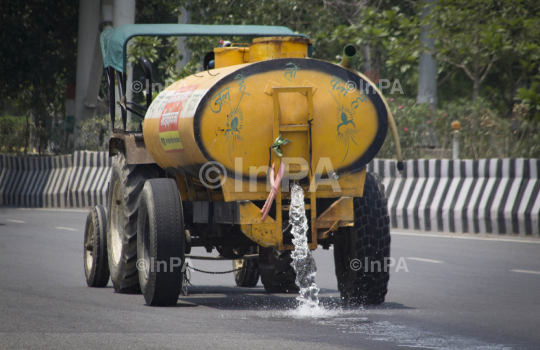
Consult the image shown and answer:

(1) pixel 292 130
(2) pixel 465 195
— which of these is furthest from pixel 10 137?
(1) pixel 292 130

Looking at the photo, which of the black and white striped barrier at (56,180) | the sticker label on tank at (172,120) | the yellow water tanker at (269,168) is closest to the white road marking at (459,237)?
the yellow water tanker at (269,168)

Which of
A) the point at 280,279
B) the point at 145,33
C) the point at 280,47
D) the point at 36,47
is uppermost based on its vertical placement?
the point at 36,47

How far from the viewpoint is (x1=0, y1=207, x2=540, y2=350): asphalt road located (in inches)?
242

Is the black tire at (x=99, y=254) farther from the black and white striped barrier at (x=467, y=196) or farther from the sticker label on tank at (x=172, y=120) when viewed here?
the black and white striped barrier at (x=467, y=196)

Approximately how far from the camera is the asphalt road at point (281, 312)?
616cm

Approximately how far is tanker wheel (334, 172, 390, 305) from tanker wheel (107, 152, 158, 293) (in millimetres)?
2007

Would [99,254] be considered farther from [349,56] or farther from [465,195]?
[465,195]

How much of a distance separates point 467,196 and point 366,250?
8.12 meters

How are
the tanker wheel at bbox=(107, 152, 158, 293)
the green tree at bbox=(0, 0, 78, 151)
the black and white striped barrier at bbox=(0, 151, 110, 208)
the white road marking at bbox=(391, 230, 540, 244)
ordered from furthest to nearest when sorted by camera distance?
the green tree at bbox=(0, 0, 78, 151) < the black and white striped barrier at bbox=(0, 151, 110, 208) < the white road marking at bbox=(391, 230, 540, 244) < the tanker wheel at bbox=(107, 152, 158, 293)

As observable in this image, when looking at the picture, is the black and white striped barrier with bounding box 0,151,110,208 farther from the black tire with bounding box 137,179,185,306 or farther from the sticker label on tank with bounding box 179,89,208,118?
the sticker label on tank with bounding box 179,89,208,118

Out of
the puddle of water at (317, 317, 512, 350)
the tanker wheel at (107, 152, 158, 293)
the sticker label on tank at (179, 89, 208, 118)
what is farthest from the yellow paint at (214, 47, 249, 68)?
the puddle of water at (317, 317, 512, 350)

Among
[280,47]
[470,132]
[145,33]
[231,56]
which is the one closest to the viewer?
[280,47]

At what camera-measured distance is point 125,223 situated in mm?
8633

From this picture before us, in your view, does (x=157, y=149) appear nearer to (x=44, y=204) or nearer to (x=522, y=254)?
(x=522, y=254)
